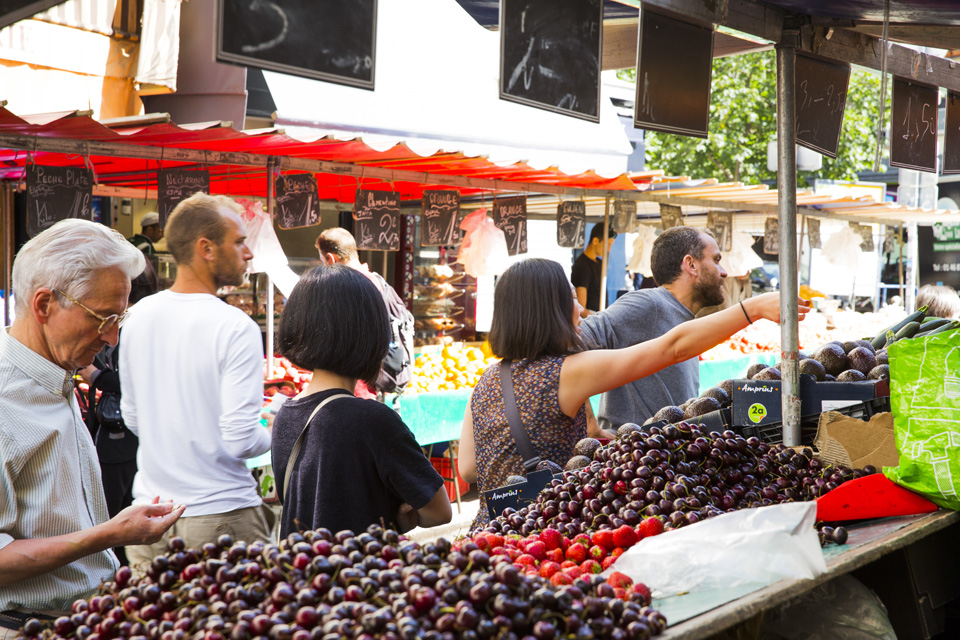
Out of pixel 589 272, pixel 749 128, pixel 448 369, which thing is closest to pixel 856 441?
pixel 448 369

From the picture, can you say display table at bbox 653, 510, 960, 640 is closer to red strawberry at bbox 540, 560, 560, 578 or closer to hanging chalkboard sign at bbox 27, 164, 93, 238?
red strawberry at bbox 540, 560, 560, 578

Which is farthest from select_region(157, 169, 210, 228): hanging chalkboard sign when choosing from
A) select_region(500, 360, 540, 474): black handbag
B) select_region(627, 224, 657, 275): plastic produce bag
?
select_region(627, 224, 657, 275): plastic produce bag

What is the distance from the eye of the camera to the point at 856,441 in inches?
99.7

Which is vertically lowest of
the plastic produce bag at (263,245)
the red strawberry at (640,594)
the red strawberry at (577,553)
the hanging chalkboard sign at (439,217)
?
the red strawberry at (577,553)

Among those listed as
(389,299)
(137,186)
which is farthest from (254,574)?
(137,186)

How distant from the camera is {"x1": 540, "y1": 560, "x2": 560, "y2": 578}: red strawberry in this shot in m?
1.74

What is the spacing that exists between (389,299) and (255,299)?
368 centimetres

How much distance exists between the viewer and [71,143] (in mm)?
4461

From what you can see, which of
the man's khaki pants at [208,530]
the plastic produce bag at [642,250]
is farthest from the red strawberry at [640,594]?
the plastic produce bag at [642,250]

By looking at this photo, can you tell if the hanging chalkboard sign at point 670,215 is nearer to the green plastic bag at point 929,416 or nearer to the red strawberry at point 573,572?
the green plastic bag at point 929,416

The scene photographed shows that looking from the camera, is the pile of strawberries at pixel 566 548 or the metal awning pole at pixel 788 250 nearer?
the pile of strawberries at pixel 566 548

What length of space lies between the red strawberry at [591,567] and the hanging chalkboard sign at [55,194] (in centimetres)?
371

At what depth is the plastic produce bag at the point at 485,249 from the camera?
22.8 feet

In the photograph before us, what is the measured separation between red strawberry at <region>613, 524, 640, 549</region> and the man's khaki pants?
4.25 ft
